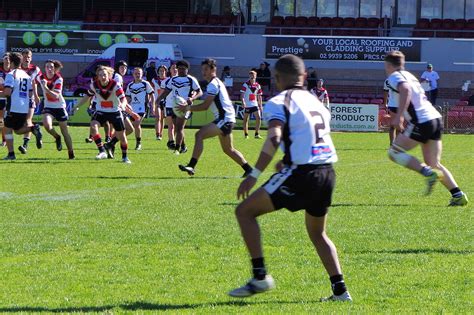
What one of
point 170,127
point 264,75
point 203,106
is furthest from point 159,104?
point 264,75

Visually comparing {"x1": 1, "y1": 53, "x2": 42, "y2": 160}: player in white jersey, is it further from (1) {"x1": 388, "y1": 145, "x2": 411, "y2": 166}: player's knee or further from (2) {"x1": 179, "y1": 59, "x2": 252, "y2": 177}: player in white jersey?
(1) {"x1": 388, "y1": 145, "x2": 411, "y2": 166}: player's knee

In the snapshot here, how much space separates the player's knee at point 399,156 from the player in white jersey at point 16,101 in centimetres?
900

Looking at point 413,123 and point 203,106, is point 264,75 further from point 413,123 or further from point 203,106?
point 413,123

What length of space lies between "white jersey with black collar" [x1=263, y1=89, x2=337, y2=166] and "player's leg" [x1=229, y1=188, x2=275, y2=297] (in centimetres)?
31

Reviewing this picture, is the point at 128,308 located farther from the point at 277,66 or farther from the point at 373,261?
the point at 373,261

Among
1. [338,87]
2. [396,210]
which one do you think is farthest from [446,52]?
[396,210]

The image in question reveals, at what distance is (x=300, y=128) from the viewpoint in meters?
6.55

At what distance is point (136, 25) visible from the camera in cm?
4522

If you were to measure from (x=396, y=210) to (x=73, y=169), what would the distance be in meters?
7.13

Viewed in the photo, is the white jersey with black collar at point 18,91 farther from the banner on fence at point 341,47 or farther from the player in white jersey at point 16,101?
the banner on fence at point 341,47

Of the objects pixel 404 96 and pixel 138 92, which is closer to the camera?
pixel 404 96

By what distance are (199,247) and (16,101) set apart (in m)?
10.4

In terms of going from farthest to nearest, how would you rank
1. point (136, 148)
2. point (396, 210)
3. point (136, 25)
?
point (136, 25) < point (136, 148) < point (396, 210)

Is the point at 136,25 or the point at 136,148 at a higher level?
the point at 136,25
